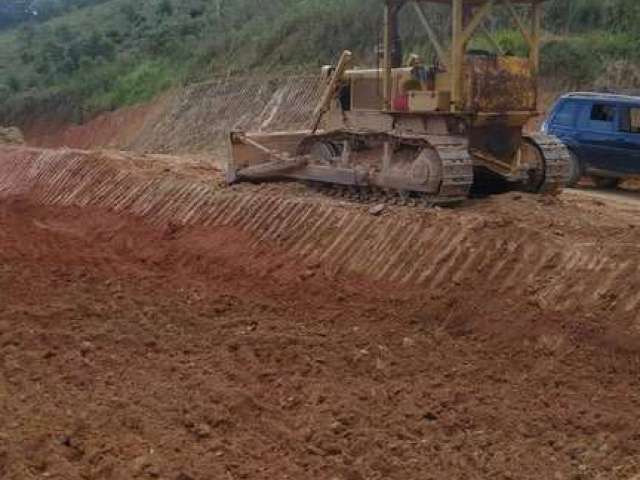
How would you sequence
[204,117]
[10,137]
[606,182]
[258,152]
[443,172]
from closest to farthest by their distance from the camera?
[443,172]
[258,152]
[606,182]
[10,137]
[204,117]

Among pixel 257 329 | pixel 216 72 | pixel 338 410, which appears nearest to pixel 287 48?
pixel 216 72

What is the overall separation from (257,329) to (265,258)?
110 inches

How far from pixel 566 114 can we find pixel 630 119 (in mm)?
1231

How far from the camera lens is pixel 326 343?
9.29 metres

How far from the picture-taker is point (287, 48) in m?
32.4

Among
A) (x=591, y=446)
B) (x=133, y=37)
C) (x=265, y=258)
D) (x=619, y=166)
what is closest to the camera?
(x=591, y=446)

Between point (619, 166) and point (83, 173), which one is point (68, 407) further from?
point (619, 166)

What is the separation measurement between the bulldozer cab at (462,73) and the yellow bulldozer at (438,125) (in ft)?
0.04

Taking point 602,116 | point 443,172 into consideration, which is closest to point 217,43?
point 602,116

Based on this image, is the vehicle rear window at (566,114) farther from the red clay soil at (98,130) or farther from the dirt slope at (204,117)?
the red clay soil at (98,130)

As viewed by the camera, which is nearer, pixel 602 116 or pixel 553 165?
pixel 553 165

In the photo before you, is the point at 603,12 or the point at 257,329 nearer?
the point at 257,329

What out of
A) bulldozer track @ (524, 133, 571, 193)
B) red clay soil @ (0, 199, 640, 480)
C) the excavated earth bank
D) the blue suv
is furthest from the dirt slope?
red clay soil @ (0, 199, 640, 480)

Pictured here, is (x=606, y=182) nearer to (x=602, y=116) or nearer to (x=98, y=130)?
(x=602, y=116)
